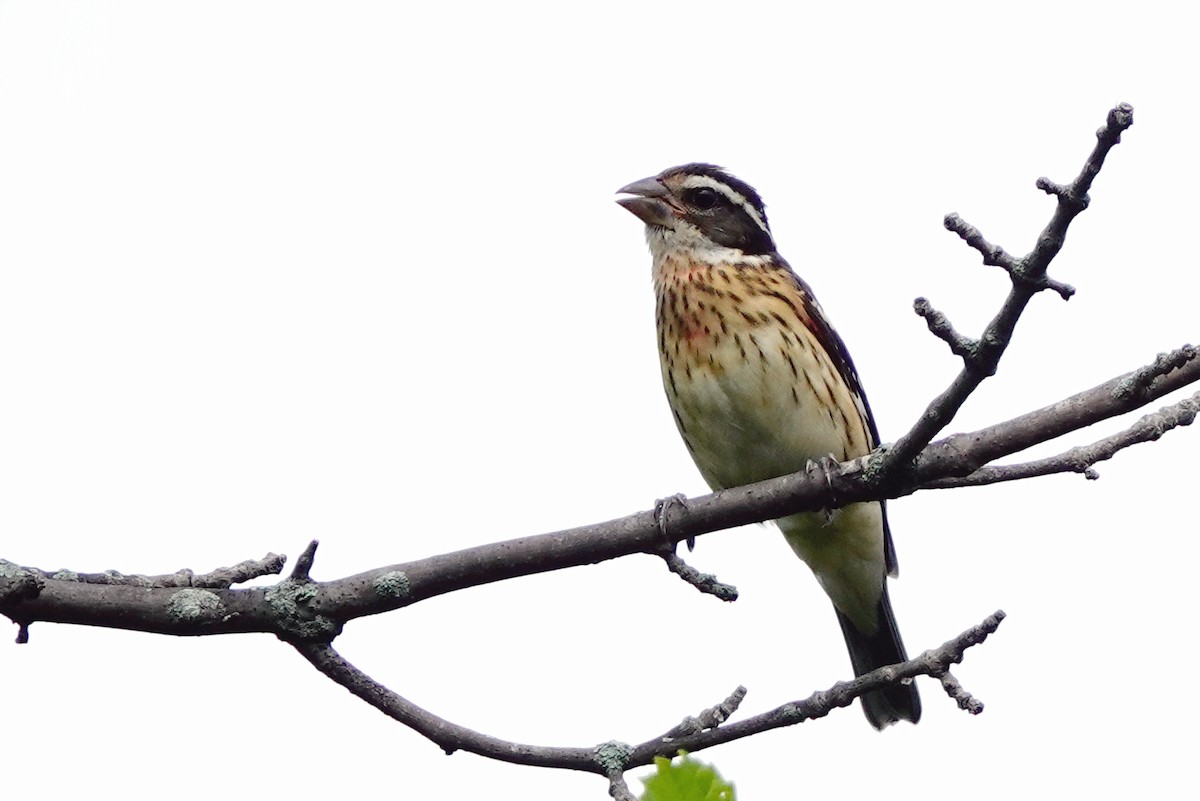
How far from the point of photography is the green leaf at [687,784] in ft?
5.64

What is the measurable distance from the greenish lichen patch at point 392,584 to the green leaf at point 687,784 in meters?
2.57

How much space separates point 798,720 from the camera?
4.26 meters

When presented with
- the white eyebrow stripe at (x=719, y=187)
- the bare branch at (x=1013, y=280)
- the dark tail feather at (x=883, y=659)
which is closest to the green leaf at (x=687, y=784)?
the bare branch at (x=1013, y=280)

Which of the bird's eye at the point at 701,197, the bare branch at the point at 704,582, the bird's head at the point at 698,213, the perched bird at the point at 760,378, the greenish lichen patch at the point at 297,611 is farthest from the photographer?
the bird's eye at the point at 701,197

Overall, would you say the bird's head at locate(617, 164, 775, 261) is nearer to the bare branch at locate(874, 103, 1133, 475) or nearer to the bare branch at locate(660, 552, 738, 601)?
the bare branch at locate(660, 552, 738, 601)

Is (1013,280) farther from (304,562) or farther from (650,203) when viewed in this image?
(650,203)

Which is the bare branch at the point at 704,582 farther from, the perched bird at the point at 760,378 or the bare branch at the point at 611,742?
the perched bird at the point at 760,378

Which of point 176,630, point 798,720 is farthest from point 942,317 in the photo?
point 176,630

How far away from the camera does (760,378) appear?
21.7ft

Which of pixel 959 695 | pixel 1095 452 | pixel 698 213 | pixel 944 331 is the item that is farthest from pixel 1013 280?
pixel 698 213

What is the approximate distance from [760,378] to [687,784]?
16.2ft

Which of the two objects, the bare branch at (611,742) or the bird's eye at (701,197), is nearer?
the bare branch at (611,742)

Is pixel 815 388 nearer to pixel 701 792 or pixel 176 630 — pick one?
pixel 176 630

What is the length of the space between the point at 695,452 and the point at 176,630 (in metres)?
3.28
